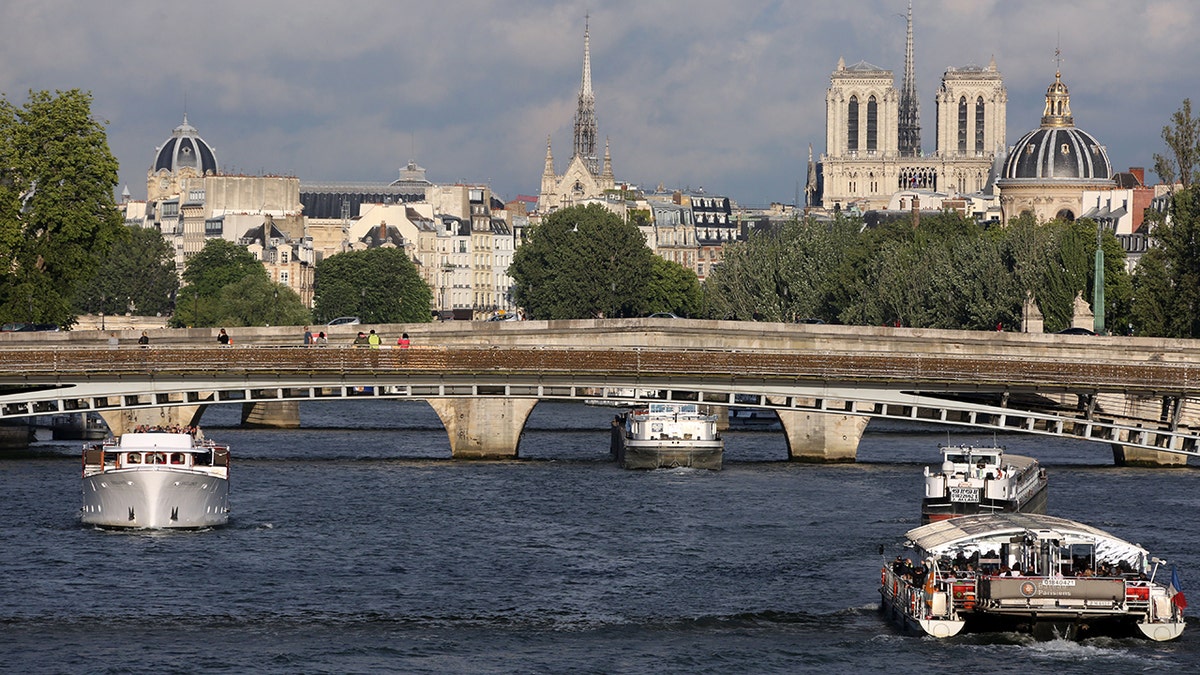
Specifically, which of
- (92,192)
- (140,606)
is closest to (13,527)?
(140,606)

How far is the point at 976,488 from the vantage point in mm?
77562

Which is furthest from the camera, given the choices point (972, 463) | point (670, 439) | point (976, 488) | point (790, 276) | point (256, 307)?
point (256, 307)

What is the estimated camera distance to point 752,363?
9031 cm

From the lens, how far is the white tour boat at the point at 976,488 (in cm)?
7706

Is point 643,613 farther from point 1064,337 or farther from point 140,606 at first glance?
point 1064,337

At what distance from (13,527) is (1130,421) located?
147 feet

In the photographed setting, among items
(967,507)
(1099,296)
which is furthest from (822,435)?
(1099,296)

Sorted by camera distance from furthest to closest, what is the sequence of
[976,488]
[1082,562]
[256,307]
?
1. [256,307]
2. [976,488]
3. [1082,562]

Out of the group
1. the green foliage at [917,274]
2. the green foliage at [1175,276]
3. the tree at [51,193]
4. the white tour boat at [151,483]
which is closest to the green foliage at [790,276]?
the green foliage at [917,274]

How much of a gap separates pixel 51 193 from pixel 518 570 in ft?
175

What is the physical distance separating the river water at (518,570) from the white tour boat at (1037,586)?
47cm

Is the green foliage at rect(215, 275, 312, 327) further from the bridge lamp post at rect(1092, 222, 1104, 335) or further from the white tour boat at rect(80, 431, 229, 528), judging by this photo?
the white tour boat at rect(80, 431, 229, 528)

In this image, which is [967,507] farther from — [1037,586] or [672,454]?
[1037,586]

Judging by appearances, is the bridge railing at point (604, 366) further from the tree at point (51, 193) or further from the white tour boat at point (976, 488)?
the tree at point (51, 193)
